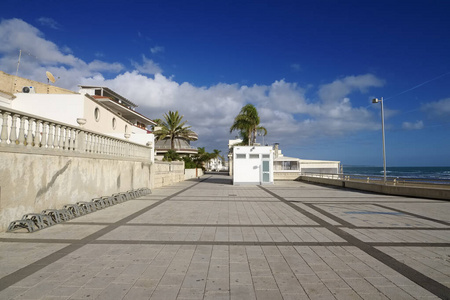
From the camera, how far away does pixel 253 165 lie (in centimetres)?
2505

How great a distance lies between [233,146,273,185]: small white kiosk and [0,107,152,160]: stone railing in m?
13.2

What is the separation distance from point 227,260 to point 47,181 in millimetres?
6030

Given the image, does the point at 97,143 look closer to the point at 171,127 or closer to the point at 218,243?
the point at 218,243

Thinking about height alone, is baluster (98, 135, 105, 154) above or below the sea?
above

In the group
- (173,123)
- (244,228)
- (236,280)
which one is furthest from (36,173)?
(173,123)

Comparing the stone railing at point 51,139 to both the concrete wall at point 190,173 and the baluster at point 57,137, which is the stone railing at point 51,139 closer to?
the baluster at point 57,137

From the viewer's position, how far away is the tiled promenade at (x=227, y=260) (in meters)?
3.44

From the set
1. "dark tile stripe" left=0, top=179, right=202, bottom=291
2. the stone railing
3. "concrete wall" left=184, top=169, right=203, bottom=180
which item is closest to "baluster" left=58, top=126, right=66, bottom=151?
the stone railing

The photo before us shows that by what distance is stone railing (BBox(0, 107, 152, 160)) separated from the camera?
6.23 m

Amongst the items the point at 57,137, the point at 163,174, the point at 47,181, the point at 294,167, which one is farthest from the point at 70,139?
the point at 294,167

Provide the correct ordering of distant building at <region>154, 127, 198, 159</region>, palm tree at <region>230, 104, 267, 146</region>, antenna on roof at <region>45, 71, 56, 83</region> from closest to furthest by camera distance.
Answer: antenna on roof at <region>45, 71, 56, 83</region>, palm tree at <region>230, 104, 267, 146</region>, distant building at <region>154, 127, 198, 159</region>

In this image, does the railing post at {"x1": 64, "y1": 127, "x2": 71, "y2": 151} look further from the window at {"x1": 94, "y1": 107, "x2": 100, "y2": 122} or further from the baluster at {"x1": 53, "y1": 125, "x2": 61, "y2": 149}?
the window at {"x1": 94, "y1": 107, "x2": 100, "y2": 122}

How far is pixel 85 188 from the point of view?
30.8ft

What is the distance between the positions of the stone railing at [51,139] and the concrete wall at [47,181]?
0.22 m
